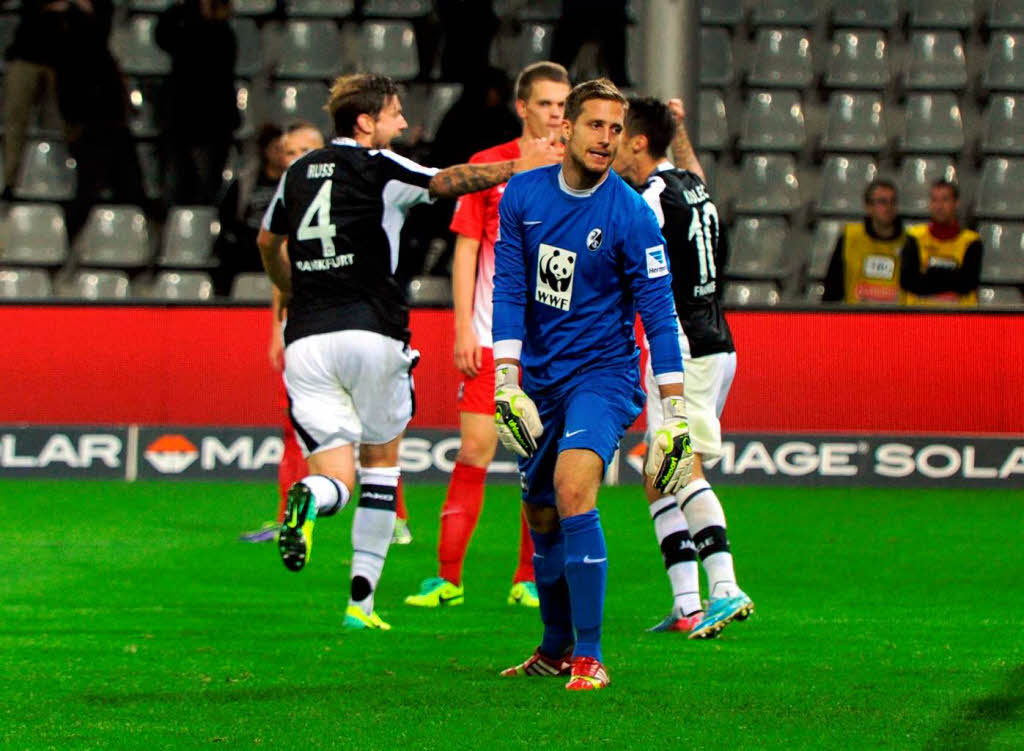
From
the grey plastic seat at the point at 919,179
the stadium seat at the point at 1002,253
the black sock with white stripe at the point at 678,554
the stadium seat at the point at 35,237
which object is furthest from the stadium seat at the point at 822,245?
the black sock with white stripe at the point at 678,554

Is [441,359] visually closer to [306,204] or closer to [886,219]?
[886,219]

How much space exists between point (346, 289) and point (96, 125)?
903cm

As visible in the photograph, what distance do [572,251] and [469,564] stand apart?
3.61 meters

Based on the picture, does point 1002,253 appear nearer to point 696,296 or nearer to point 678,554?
point 696,296

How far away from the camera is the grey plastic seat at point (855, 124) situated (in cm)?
1596

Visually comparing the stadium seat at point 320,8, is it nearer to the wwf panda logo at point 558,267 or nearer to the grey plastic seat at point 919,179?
the grey plastic seat at point 919,179

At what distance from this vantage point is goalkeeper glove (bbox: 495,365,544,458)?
5.66 meters

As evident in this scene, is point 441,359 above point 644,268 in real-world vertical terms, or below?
below

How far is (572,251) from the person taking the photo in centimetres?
579

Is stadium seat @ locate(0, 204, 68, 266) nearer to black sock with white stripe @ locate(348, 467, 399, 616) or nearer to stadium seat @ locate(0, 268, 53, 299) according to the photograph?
stadium seat @ locate(0, 268, 53, 299)

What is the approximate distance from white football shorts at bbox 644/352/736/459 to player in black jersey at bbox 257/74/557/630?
966 mm

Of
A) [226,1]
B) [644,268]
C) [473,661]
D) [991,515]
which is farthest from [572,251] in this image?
[226,1]

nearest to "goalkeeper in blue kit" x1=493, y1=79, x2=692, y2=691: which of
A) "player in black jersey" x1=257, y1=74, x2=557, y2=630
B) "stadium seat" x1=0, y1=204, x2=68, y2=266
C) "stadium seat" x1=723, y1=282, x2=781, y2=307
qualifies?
"player in black jersey" x1=257, y1=74, x2=557, y2=630

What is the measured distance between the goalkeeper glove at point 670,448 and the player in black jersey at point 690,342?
1299mm
